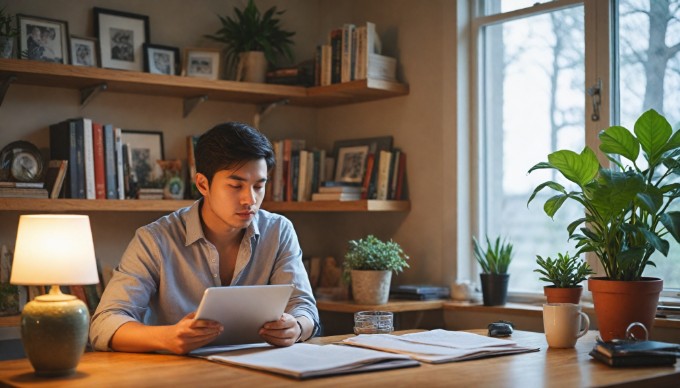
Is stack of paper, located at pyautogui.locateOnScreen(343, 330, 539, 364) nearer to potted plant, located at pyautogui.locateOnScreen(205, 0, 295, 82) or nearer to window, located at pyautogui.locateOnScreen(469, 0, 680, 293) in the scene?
window, located at pyautogui.locateOnScreen(469, 0, 680, 293)

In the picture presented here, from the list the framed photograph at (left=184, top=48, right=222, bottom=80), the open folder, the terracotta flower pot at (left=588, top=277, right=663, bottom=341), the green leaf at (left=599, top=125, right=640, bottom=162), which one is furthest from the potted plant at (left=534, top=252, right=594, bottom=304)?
the framed photograph at (left=184, top=48, right=222, bottom=80)

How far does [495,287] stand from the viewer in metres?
3.56

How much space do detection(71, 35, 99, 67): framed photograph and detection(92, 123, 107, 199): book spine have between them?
0.31 m

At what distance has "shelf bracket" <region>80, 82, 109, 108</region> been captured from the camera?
12.0 feet

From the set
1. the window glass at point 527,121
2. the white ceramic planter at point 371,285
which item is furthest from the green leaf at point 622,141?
the white ceramic planter at point 371,285

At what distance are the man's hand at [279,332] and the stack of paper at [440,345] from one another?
0.53 ft

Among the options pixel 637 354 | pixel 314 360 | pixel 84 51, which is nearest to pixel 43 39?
pixel 84 51

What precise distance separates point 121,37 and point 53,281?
6.84 feet

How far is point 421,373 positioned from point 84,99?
234 cm

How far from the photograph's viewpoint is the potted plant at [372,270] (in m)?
3.63

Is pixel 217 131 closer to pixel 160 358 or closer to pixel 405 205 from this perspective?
pixel 160 358

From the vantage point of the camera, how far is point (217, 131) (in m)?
2.60

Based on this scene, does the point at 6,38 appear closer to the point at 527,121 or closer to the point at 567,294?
the point at 527,121

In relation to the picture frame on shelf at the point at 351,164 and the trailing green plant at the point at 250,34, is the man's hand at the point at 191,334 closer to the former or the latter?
the picture frame on shelf at the point at 351,164
